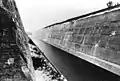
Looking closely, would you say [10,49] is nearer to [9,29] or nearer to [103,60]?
[9,29]

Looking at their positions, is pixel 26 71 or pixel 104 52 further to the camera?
pixel 104 52

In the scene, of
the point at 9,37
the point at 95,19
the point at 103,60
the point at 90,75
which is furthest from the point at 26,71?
the point at 95,19

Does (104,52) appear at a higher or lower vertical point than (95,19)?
lower

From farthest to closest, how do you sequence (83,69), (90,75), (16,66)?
(83,69) < (90,75) < (16,66)

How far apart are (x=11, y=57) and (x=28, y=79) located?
1.15ft

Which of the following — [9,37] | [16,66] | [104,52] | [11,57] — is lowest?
[104,52]

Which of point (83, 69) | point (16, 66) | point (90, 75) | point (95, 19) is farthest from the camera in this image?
point (95, 19)

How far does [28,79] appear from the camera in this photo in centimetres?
142

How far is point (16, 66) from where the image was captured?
140 cm

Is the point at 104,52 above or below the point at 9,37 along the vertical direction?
below

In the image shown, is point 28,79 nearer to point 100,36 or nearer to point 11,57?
point 11,57

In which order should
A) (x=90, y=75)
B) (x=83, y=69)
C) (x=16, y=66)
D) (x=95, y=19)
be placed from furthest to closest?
(x=95, y=19)
(x=83, y=69)
(x=90, y=75)
(x=16, y=66)

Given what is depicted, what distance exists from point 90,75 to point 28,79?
7.60 ft

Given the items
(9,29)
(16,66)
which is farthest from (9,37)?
(16,66)
